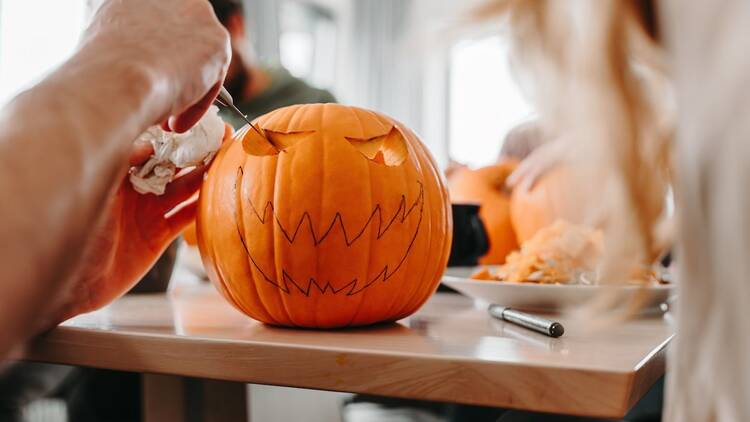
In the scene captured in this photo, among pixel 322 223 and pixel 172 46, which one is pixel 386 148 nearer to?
pixel 322 223

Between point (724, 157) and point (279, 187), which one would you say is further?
point (279, 187)

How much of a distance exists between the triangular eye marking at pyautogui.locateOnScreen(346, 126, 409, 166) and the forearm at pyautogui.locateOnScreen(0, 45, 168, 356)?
26 cm

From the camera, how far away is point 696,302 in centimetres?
42

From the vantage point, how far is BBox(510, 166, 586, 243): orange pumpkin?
1225 mm

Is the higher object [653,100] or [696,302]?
[653,100]

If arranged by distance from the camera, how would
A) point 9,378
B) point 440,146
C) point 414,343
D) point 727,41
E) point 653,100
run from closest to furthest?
point 727,41 → point 653,100 → point 414,343 → point 9,378 → point 440,146

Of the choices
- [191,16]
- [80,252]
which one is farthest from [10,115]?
[191,16]

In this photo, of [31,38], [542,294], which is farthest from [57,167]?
[31,38]

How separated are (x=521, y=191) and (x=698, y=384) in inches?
34.9

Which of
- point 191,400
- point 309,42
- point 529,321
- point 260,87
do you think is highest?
point 309,42

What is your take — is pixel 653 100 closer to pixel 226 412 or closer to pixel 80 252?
pixel 80 252

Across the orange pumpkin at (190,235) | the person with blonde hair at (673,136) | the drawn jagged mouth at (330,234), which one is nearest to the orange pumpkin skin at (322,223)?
the drawn jagged mouth at (330,234)

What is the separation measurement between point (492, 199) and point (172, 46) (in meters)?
0.86

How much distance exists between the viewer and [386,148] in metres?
0.79
